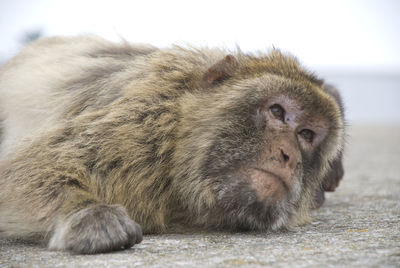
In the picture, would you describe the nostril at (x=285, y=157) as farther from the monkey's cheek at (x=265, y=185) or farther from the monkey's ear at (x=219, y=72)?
the monkey's ear at (x=219, y=72)

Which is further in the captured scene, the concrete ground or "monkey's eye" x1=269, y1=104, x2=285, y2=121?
"monkey's eye" x1=269, y1=104, x2=285, y2=121

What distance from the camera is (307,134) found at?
10.4 ft

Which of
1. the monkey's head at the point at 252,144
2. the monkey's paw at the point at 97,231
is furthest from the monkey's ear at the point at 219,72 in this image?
the monkey's paw at the point at 97,231

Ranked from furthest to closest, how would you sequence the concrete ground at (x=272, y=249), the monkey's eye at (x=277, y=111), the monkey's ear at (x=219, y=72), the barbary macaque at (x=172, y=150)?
the monkey's ear at (x=219, y=72) → the monkey's eye at (x=277, y=111) → the barbary macaque at (x=172, y=150) → the concrete ground at (x=272, y=249)

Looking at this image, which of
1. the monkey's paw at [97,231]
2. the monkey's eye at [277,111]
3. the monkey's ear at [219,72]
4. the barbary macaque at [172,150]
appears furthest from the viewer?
the monkey's ear at [219,72]

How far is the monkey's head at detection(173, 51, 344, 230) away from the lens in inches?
114

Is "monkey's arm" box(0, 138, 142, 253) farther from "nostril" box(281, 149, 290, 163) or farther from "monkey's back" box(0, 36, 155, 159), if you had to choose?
"nostril" box(281, 149, 290, 163)

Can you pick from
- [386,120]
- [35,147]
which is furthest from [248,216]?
[386,120]

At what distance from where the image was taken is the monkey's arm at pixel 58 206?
2469 mm

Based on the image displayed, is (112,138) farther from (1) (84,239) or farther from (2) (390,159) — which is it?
(2) (390,159)

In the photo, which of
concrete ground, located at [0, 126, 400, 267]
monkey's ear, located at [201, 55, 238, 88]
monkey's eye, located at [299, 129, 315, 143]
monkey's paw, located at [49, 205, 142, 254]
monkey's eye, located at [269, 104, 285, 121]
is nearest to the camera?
concrete ground, located at [0, 126, 400, 267]

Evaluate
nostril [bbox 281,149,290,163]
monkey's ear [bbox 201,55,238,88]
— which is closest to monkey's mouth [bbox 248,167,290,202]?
nostril [bbox 281,149,290,163]

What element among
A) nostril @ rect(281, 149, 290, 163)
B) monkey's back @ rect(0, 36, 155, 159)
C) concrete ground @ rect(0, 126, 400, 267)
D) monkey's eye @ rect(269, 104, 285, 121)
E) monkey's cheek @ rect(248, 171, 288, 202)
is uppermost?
monkey's back @ rect(0, 36, 155, 159)

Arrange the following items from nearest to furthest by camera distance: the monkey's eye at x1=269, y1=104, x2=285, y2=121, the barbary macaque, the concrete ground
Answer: the concrete ground
the barbary macaque
the monkey's eye at x1=269, y1=104, x2=285, y2=121
